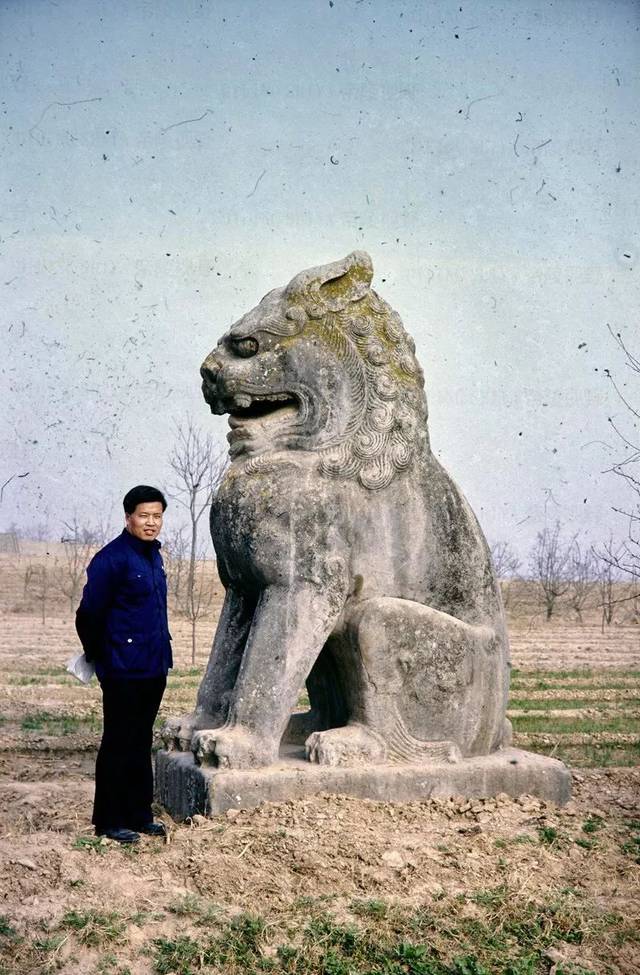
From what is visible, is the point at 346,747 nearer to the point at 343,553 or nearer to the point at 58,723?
the point at 343,553

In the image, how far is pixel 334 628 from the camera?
18.7 feet

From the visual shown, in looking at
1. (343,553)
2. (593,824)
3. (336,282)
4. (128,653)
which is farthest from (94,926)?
(336,282)

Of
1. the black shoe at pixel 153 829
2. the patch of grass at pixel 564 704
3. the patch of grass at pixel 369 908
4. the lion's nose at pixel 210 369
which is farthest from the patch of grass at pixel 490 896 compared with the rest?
the patch of grass at pixel 564 704

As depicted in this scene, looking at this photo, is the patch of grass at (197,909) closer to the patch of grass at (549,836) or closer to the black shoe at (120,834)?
the black shoe at (120,834)

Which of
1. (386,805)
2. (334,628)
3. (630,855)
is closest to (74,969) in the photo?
(386,805)

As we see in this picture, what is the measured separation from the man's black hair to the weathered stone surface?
439 millimetres

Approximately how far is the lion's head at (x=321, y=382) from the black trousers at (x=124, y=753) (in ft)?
4.40

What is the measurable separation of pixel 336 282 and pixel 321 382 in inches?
22.7

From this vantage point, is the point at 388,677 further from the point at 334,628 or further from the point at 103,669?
the point at 103,669

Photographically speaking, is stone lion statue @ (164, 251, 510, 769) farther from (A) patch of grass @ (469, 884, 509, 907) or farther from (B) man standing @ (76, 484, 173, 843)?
(A) patch of grass @ (469, 884, 509, 907)

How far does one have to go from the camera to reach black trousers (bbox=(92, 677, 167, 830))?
5.32m

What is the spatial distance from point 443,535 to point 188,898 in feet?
7.70

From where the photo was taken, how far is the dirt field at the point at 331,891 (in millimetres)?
4109

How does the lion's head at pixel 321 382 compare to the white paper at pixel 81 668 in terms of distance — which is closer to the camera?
the white paper at pixel 81 668
